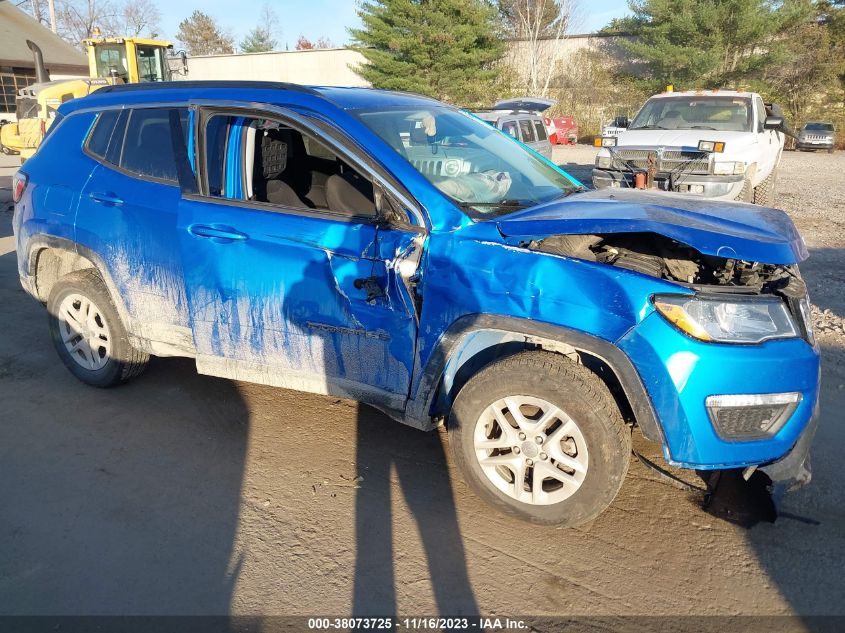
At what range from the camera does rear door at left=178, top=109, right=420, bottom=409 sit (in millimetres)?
3246

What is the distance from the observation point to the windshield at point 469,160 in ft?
11.2

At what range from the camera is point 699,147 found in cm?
927

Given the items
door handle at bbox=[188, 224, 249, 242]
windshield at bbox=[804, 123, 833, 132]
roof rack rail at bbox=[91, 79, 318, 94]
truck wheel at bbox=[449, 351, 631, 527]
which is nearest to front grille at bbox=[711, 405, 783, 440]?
truck wheel at bbox=[449, 351, 631, 527]

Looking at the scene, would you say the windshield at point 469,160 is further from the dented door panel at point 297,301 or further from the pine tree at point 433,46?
the pine tree at point 433,46

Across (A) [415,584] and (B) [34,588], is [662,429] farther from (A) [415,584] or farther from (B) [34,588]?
(B) [34,588]

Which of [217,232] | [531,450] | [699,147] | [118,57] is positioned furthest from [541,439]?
[118,57]

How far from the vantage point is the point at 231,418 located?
13.7ft

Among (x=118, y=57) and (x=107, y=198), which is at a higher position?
(x=118, y=57)

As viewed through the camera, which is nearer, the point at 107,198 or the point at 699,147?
the point at 107,198

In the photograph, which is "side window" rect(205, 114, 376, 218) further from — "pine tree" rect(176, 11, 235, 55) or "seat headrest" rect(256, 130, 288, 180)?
"pine tree" rect(176, 11, 235, 55)

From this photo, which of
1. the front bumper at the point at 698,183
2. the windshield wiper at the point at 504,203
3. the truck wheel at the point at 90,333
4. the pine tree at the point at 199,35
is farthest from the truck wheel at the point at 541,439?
the pine tree at the point at 199,35

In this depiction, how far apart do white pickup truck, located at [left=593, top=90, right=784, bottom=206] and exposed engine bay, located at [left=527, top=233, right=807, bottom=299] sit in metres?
6.22

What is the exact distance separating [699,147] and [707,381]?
759 centimetres

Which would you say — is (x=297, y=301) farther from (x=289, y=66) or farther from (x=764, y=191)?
(x=289, y=66)
